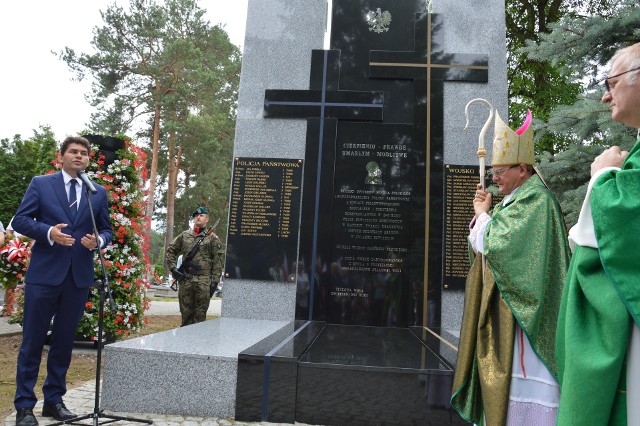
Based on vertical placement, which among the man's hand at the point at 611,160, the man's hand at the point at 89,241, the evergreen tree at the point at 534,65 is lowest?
the man's hand at the point at 89,241

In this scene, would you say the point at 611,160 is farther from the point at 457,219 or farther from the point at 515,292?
the point at 457,219

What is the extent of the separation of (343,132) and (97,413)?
4396mm

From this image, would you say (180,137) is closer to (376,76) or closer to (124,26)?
(124,26)

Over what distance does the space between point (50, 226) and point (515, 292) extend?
3138mm

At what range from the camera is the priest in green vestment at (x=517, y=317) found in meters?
2.36

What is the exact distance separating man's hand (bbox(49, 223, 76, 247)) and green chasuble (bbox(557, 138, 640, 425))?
318cm

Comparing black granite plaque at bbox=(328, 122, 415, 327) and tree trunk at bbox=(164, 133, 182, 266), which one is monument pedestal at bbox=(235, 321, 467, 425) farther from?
tree trunk at bbox=(164, 133, 182, 266)

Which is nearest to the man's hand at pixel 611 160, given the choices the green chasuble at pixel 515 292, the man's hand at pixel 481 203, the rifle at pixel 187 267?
the green chasuble at pixel 515 292

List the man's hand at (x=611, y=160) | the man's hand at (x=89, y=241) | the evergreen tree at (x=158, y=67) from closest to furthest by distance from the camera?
the man's hand at (x=611, y=160), the man's hand at (x=89, y=241), the evergreen tree at (x=158, y=67)

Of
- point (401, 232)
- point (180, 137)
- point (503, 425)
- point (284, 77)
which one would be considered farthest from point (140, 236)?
point (180, 137)

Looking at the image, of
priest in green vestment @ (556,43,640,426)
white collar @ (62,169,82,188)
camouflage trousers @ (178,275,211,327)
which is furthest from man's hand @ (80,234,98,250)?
camouflage trousers @ (178,275,211,327)

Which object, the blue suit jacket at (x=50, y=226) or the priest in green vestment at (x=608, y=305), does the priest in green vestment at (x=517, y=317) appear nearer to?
the priest in green vestment at (x=608, y=305)

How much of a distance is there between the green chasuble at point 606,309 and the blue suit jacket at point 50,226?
3.35 m

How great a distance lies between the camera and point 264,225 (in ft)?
20.7
